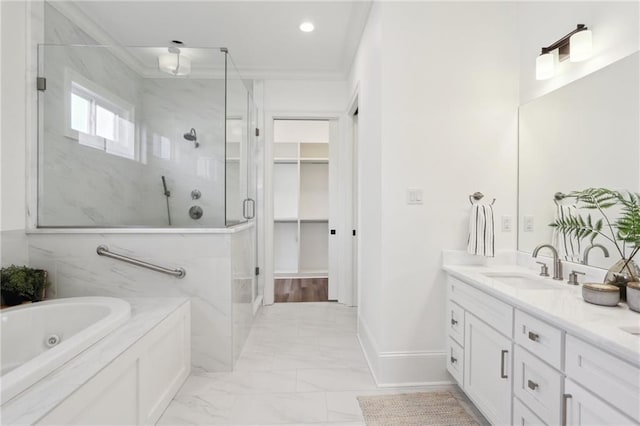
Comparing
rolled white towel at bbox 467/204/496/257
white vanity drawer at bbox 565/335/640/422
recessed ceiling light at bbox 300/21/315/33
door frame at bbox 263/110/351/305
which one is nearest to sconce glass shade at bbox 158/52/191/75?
recessed ceiling light at bbox 300/21/315/33

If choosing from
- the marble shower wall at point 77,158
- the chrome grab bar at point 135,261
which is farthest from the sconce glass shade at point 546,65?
the marble shower wall at point 77,158

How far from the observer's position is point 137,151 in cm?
282

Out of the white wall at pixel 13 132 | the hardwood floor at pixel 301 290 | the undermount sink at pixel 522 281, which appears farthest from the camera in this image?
the hardwood floor at pixel 301 290

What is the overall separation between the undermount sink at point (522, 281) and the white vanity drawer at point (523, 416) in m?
0.59

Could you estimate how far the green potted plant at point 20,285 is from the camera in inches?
77.5

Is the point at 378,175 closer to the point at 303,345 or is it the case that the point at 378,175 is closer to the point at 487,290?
the point at 487,290

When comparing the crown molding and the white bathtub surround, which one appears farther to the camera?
the crown molding

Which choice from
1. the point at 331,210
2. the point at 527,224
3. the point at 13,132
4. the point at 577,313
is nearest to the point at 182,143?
the point at 13,132

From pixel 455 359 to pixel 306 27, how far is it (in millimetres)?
2932

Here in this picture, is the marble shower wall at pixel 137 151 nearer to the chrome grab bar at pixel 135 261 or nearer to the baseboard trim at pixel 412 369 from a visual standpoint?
the chrome grab bar at pixel 135 261

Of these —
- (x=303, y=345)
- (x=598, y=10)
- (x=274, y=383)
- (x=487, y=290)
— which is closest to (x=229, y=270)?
(x=274, y=383)

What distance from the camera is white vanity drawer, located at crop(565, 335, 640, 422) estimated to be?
92 centimetres

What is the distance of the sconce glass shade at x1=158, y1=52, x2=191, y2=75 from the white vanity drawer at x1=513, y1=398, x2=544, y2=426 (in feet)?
10.6

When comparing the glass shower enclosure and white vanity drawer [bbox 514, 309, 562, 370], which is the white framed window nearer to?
the glass shower enclosure
